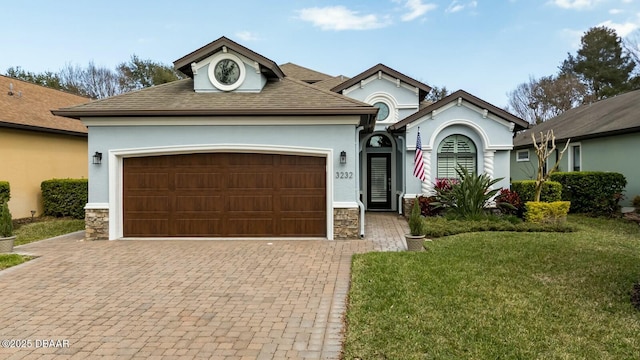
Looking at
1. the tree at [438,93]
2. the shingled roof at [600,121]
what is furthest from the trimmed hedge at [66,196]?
the tree at [438,93]

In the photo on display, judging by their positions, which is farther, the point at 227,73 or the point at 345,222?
the point at 227,73

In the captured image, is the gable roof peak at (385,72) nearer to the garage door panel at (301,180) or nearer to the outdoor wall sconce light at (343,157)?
the outdoor wall sconce light at (343,157)

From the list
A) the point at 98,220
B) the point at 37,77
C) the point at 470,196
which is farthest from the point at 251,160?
A: the point at 37,77

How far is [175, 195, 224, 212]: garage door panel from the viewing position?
10898mm

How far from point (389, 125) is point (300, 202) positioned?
691cm

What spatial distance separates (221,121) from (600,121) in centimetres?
1572

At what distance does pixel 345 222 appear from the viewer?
10.6m

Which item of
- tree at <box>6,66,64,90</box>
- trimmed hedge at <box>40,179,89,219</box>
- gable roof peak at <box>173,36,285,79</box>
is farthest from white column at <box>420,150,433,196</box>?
tree at <box>6,66,64,90</box>

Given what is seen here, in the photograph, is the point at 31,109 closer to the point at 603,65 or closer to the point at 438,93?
the point at 438,93

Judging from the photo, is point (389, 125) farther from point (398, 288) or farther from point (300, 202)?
point (398, 288)

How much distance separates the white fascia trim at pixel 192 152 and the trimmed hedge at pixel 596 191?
9472 mm

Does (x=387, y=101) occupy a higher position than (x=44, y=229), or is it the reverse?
(x=387, y=101)

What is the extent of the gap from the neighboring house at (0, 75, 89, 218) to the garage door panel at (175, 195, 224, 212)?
7.13m

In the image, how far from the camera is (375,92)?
54.2 feet
